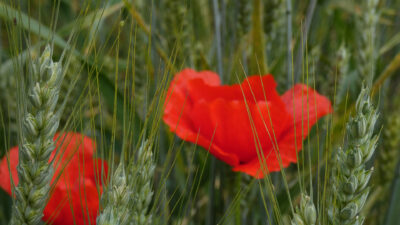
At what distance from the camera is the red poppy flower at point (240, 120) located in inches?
15.1

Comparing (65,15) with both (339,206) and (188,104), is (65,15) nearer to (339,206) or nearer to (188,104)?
(188,104)

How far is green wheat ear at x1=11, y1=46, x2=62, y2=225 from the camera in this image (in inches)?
10.9

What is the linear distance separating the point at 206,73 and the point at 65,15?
0.29 meters

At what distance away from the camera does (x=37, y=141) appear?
28cm

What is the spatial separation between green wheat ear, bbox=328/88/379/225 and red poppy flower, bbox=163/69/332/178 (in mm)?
90

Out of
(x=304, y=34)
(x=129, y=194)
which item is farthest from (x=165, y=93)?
(x=304, y=34)

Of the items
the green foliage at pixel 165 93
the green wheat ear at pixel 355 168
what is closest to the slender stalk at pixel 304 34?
the green foliage at pixel 165 93

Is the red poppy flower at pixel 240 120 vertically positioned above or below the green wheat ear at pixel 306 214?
below

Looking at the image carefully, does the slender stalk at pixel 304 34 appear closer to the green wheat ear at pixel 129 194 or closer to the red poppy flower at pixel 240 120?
the red poppy flower at pixel 240 120

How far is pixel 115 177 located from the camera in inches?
10.7

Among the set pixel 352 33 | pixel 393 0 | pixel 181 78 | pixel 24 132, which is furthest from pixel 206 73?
pixel 393 0

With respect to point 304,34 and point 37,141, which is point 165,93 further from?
point 304,34

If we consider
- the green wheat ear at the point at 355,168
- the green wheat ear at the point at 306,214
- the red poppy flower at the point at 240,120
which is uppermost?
the green wheat ear at the point at 355,168

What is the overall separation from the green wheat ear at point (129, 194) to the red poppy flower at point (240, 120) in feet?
0.28
